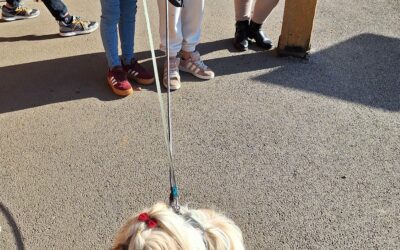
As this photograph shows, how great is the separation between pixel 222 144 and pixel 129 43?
117 cm

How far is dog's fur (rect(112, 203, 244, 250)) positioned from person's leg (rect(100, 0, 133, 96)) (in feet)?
6.73

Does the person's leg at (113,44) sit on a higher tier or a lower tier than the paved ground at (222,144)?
higher

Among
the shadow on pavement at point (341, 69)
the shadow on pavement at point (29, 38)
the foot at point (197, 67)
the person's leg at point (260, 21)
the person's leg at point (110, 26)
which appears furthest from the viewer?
the shadow on pavement at point (29, 38)

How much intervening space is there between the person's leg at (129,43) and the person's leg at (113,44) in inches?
3.7

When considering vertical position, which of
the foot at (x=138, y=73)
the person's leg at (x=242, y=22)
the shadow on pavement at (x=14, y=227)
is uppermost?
the person's leg at (x=242, y=22)

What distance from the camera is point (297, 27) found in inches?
149

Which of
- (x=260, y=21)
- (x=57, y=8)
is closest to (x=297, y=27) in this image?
(x=260, y=21)

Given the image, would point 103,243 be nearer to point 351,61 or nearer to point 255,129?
point 255,129

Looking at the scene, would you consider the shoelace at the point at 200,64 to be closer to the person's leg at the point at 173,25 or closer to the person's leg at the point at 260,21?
the person's leg at the point at 173,25

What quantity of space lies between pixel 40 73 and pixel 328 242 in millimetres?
2760

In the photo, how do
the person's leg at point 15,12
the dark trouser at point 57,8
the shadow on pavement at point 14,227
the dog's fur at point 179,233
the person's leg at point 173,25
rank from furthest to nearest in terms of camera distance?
1. the person's leg at point 15,12
2. the dark trouser at point 57,8
3. the person's leg at point 173,25
4. the shadow on pavement at point 14,227
5. the dog's fur at point 179,233

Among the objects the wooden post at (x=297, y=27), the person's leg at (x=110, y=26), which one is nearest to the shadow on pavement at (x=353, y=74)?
the wooden post at (x=297, y=27)

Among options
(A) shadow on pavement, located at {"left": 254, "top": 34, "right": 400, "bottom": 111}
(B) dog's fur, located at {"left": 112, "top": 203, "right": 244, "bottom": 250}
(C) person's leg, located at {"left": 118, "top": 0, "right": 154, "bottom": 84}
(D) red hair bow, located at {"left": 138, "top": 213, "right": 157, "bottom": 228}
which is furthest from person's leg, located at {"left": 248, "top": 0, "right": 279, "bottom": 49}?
(D) red hair bow, located at {"left": 138, "top": 213, "right": 157, "bottom": 228}

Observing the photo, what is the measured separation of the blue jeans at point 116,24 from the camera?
3159 mm
